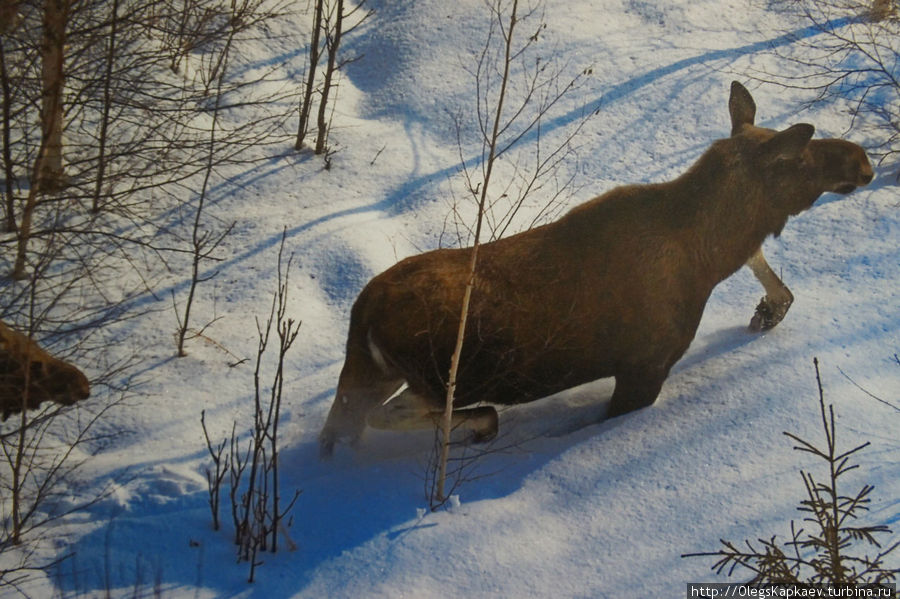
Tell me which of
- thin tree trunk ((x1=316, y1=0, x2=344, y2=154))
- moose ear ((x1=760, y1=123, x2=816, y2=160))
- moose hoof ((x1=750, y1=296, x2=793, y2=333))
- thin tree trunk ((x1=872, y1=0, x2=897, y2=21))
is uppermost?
thin tree trunk ((x1=316, y1=0, x2=344, y2=154))

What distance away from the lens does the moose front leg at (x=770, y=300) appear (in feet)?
23.7

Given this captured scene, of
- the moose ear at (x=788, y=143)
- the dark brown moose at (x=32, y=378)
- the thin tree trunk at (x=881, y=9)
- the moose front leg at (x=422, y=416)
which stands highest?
the thin tree trunk at (x=881, y=9)

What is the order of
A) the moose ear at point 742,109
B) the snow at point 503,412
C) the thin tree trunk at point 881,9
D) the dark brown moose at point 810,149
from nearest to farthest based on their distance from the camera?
the snow at point 503,412 < the dark brown moose at point 810,149 < the moose ear at point 742,109 < the thin tree trunk at point 881,9

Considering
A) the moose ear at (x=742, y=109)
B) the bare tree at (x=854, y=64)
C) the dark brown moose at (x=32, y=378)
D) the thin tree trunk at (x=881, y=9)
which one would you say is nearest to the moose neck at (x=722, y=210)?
the moose ear at (x=742, y=109)

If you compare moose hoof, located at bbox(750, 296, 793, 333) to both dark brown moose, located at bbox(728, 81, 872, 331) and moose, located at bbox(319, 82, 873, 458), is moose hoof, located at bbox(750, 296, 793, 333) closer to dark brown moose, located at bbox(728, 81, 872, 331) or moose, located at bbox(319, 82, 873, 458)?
dark brown moose, located at bbox(728, 81, 872, 331)

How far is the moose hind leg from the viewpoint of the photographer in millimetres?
6348

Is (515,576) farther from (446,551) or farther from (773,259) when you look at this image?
(773,259)

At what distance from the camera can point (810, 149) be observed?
6781mm

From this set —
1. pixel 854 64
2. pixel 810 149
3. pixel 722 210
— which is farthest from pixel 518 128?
pixel 722 210

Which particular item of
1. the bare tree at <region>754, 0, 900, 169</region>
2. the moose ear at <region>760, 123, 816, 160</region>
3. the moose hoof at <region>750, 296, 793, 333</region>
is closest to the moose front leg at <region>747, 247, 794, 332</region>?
the moose hoof at <region>750, 296, 793, 333</region>

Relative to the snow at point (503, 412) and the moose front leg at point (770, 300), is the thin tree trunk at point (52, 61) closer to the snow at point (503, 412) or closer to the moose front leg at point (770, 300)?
the snow at point (503, 412)

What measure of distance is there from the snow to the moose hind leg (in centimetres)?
8

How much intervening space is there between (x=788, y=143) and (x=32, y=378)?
195 inches

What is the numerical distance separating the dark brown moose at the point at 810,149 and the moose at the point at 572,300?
0.70ft
